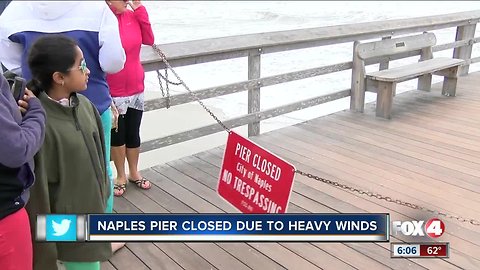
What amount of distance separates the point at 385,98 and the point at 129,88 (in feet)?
8.90

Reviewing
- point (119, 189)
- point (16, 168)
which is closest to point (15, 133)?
point (16, 168)

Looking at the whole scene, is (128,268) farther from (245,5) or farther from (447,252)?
(245,5)

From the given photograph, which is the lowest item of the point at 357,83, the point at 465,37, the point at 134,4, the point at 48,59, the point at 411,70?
the point at 357,83

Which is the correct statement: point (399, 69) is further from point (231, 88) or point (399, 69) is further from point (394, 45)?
point (231, 88)

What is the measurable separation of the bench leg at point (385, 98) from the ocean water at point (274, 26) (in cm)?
423

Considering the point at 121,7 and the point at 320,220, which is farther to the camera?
the point at 121,7

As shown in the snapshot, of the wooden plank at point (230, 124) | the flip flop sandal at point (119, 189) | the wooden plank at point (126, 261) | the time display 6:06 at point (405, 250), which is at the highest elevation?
the wooden plank at point (230, 124)

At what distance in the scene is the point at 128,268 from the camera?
2.47m

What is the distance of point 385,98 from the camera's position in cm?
484

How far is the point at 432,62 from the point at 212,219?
4208mm

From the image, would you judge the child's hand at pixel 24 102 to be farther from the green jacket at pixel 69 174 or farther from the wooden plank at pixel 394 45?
the wooden plank at pixel 394 45

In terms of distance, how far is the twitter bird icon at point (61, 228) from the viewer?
69.8 inches

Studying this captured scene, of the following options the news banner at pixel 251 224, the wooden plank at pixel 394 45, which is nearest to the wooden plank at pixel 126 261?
the news banner at pixel 251 224

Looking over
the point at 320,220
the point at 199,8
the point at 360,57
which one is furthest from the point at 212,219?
the point at 199,8
